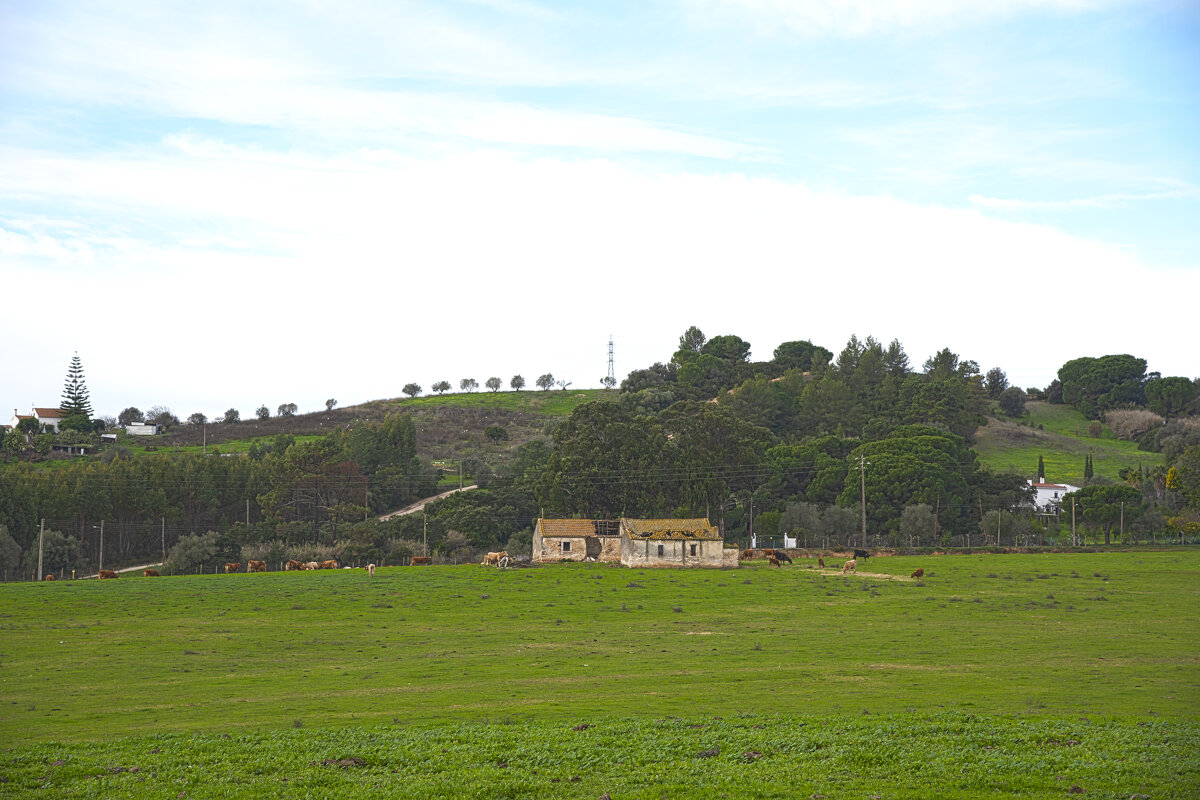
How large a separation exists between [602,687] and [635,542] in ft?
151

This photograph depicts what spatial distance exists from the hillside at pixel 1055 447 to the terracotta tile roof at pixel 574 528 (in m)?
73.8

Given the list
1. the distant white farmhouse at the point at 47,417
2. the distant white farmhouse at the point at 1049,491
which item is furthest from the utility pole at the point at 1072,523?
the distant white farmhouse at the point at 47,417

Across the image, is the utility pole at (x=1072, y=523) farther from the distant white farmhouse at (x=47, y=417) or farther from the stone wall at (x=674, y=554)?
the distant white farmhouse at (x=47, y=417)

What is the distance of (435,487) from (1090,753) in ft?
389

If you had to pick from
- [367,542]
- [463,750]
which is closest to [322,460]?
[367,542]

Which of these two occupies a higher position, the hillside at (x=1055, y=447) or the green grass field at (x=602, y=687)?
the hillside at (x=1055, y=447)

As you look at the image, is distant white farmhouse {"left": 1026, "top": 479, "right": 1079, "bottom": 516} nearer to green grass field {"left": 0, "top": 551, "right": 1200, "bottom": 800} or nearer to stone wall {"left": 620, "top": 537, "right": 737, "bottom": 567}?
stone wall {"left": 620, "top": 537, "right": 737, "bottom": 567}

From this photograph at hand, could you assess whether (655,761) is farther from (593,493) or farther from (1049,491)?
(1049,491)

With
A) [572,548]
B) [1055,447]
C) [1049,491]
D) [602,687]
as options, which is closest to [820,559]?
[572,548]

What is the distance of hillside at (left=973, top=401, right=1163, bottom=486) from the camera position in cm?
14712

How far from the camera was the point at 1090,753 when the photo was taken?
20047 millimetres

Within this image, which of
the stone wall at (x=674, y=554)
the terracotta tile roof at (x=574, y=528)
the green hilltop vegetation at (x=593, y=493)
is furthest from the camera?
the green hilltop vegetation at (x=593, y=493)

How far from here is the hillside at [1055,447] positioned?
483ft

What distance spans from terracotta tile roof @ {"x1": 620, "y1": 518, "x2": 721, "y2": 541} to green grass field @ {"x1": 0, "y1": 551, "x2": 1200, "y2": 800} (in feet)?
52.4
